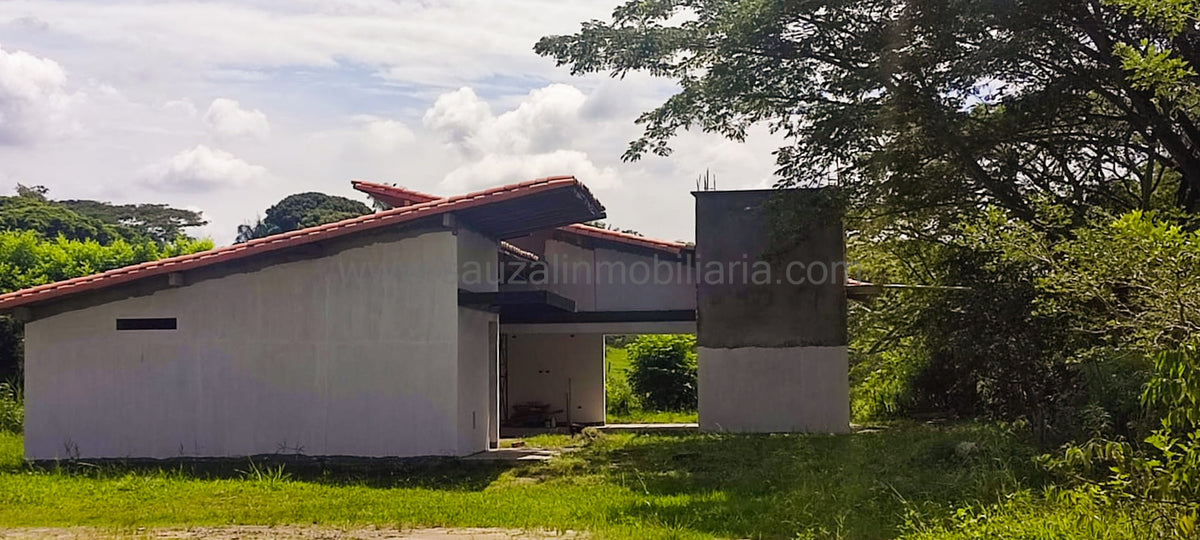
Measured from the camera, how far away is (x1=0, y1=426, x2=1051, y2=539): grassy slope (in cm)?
1066

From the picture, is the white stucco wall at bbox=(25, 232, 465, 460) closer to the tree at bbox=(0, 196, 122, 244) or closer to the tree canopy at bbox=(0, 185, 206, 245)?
the tree canopy at bbox=(0, 185, 206, 245)

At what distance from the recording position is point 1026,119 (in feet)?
48.3

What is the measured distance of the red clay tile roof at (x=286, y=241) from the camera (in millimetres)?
14633

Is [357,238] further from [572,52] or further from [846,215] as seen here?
[846,215]

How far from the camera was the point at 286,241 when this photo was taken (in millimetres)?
15016

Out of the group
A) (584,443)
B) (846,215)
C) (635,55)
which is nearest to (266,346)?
(584,443)

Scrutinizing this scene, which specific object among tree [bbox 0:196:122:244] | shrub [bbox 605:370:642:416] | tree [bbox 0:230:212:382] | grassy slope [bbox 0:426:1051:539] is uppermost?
tree [bbox 0:196:122:244]

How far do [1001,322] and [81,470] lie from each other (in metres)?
11.5

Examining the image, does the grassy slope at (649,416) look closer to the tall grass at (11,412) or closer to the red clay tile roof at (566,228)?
the red clay tile roof at (566,228)

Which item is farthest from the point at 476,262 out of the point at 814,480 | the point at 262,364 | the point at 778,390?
the point at 778,390

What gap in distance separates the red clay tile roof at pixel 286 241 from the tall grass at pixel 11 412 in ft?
20.9

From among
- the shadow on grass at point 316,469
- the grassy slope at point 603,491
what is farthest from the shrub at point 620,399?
the shadow on grass at point 316,469

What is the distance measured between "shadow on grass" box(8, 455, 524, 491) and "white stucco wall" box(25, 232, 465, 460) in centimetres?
24

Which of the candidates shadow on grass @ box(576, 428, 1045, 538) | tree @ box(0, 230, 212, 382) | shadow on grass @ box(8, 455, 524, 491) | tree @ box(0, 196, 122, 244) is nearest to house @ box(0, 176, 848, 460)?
shadow on grass @ box(8, 455, 524, 491)
